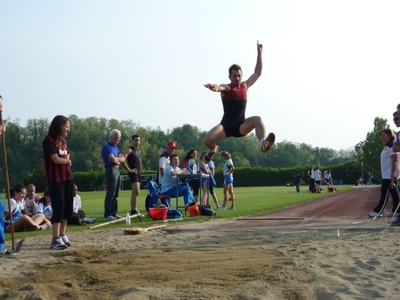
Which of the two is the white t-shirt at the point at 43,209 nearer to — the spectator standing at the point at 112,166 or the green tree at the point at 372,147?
the spectator standing at the point at 112,166

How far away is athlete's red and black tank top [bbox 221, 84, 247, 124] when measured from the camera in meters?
8.30

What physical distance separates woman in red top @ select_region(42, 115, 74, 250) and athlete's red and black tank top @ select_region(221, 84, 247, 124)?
2.40 meters

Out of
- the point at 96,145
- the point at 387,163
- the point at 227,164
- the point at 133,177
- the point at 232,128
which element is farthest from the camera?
the point at 96,145

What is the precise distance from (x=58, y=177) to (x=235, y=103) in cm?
286

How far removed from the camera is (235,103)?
8320mm

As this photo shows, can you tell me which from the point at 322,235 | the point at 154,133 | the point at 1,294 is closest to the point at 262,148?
the point at 322,235

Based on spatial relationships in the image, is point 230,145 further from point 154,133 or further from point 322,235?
point 322,235

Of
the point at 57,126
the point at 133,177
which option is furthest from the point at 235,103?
the point at 133,177

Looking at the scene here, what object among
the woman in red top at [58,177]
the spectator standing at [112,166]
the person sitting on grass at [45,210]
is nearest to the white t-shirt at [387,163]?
the spectator standing at [112,166]

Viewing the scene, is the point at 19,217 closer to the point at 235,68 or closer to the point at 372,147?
the point at 235,68

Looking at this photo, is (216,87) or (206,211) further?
(206,211)

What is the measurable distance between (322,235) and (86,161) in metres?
92.4

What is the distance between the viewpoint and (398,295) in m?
4.56

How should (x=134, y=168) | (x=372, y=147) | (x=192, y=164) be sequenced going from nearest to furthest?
1. (x=134, y=168)
2. (x=192, y=164)
3. (x=372, y=147)
